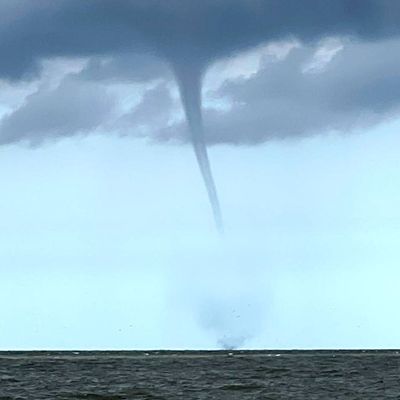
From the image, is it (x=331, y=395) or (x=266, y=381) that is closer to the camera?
(x=331, y=395)

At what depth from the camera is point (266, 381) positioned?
4208 inches

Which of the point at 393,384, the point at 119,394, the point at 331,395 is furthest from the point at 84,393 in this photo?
the point at 393,384

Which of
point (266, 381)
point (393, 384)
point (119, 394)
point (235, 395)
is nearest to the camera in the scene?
point (235, 395)

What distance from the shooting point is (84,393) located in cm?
8938

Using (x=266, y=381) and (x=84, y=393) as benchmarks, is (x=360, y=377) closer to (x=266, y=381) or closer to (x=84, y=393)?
(x=266, y=381)

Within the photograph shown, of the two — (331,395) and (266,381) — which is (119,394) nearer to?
(331,395)

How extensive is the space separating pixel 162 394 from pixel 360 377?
29.0 meters

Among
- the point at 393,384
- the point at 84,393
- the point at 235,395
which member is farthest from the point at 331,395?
the point at 84,393

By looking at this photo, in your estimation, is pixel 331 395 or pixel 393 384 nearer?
pixel 331 395

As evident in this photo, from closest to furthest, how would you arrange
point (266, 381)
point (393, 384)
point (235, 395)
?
point (235, 395)
point (393, 384)
point (266, 381)

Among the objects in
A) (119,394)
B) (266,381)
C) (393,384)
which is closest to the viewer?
(119,394)

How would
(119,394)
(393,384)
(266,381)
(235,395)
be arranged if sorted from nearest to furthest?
(235,395), (119,394), (393,384), (266,381)

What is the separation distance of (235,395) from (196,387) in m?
17.2

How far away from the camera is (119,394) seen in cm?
8638
